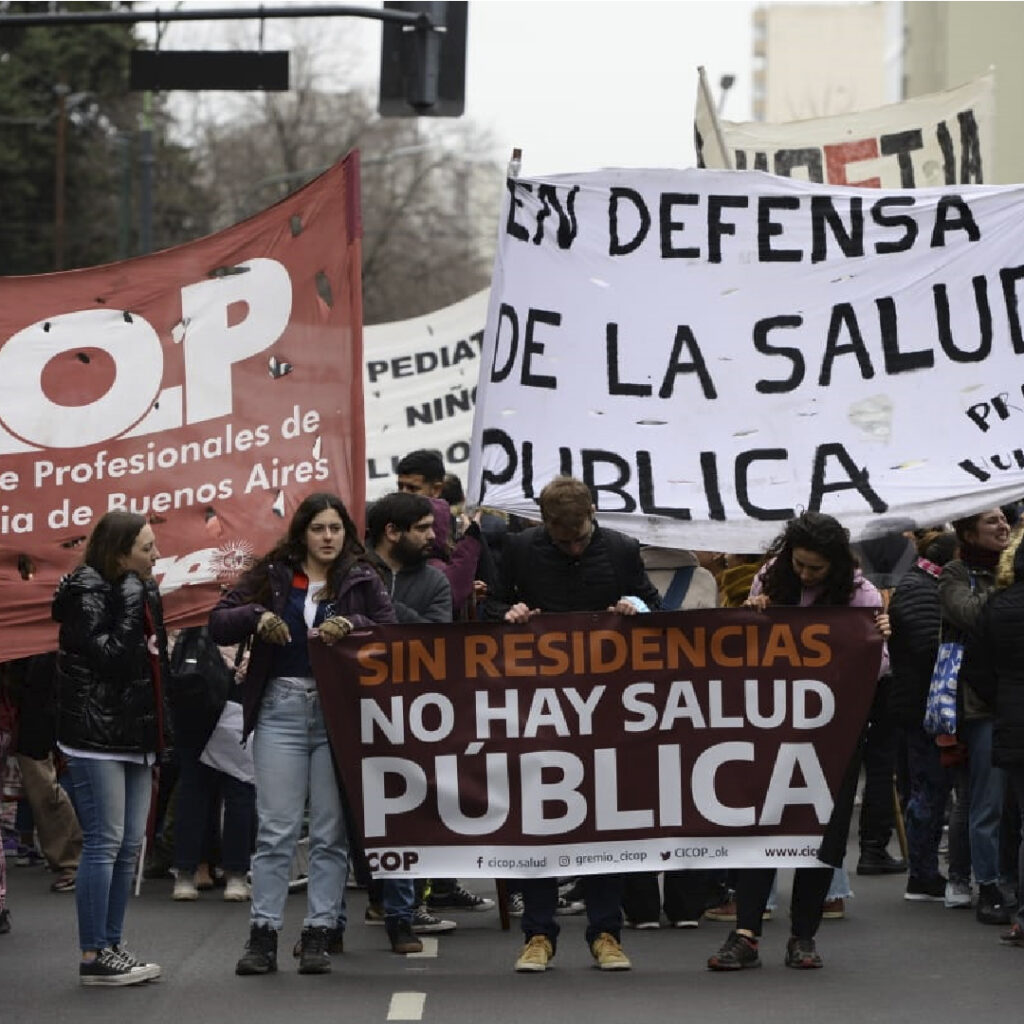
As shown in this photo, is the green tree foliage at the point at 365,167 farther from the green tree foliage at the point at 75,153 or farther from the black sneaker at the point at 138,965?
the black sneaker at the point at 138,965

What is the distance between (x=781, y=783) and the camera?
924 cm

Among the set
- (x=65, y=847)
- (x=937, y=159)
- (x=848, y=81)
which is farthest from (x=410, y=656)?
(x=848, y=81)

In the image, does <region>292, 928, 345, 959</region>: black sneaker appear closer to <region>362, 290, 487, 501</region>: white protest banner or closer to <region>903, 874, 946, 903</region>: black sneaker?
<region>903, 874, 946, 903</region>: black sneaker

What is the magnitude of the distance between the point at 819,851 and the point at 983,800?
1.68m

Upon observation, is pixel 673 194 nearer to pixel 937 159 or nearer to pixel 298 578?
pixel 298 578

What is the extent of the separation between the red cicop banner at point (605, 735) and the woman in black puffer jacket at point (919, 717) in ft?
6.89

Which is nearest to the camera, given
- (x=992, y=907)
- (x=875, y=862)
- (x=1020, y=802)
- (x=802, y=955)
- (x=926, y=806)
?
(x=802, y=955)

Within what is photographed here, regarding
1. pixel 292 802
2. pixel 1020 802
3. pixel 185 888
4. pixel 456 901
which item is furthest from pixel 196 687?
pixel 1020 802

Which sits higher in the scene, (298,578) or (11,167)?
(11,167)

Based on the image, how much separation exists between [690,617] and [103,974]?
2.48 metres

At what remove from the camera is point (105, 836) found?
29.3ft

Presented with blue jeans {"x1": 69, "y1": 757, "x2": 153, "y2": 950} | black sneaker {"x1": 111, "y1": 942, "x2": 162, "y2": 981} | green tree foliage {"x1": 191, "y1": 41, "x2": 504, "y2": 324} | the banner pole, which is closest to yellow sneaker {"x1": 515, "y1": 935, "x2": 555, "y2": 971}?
black sneaker {"x1": 111, "y1": 942, "x2": 162, "y2": 981}

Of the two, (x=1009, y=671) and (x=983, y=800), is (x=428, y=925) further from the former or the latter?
(x=1009, y=671)

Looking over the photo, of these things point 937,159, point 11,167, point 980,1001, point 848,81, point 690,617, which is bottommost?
point 980,1001
